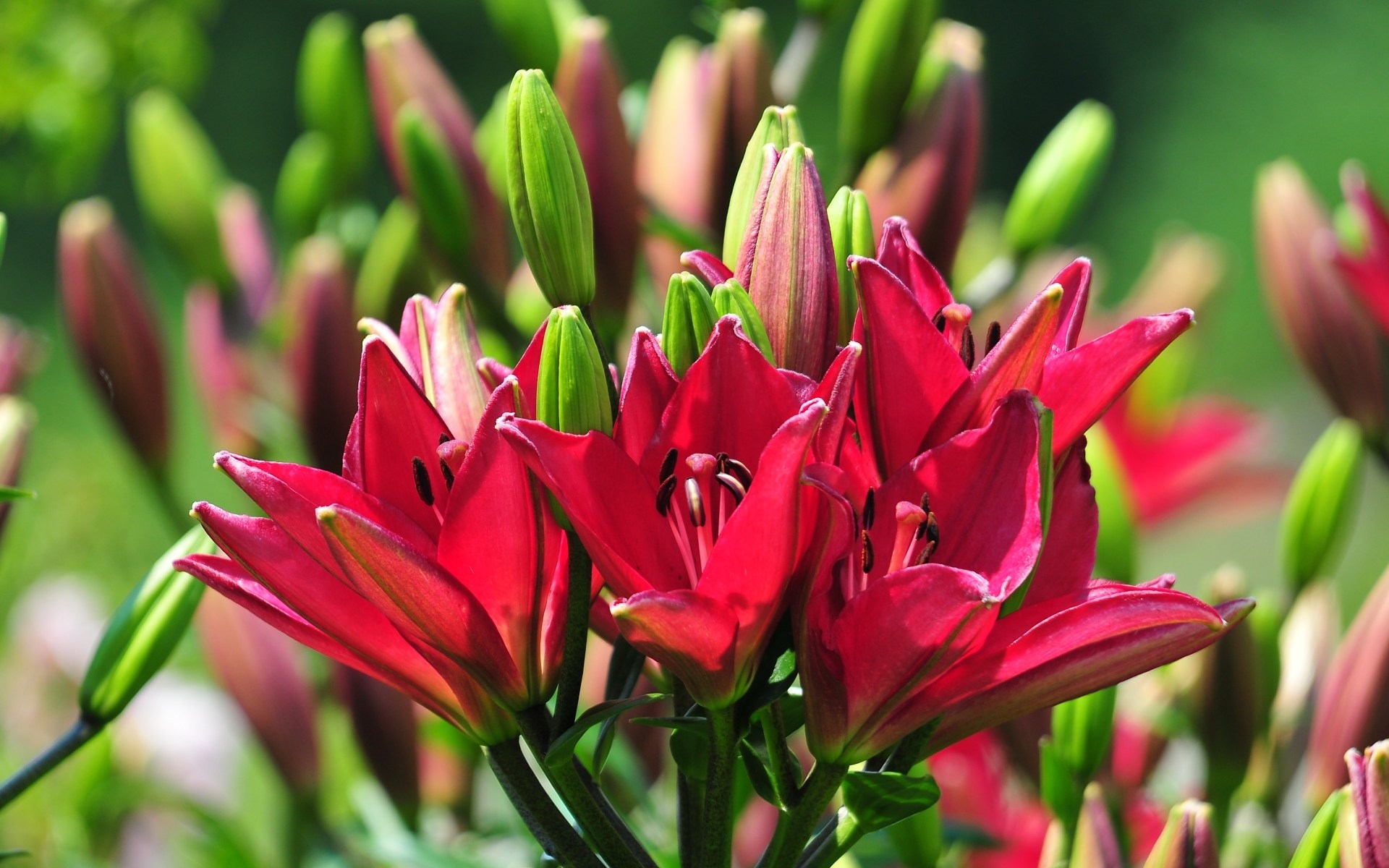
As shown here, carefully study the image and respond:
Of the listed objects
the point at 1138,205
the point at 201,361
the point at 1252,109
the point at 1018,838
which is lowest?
the point at 1018,838

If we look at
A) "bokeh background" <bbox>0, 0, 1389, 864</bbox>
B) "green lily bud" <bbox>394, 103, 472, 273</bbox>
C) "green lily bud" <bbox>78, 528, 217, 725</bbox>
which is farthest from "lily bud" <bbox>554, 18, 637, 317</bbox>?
"bokeh background" <bbox>0, 0, 1389, 864</bbox>

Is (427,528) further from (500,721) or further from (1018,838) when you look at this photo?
(1018,838)

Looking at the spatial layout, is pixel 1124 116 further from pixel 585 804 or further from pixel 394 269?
pixel 585 804

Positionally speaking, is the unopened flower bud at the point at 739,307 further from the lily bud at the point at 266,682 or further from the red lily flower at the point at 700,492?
the lily bud at the point at 266,682

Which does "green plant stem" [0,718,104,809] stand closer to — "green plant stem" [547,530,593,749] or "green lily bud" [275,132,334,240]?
"green plant stem" [547,530,593,749]

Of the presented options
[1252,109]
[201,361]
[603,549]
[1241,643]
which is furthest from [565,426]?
[1252,109]
